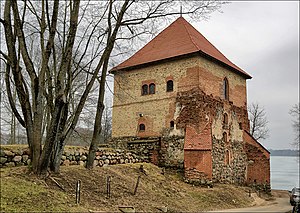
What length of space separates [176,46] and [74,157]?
10926 millimetres

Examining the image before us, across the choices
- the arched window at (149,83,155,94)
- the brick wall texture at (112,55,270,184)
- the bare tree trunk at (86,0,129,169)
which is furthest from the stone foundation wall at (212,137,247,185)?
the bare tree trunk at (86,0,129,169)

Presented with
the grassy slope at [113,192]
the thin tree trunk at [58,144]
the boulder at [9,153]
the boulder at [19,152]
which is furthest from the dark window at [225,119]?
the boulder at [9,153]

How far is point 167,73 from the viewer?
22.0 m

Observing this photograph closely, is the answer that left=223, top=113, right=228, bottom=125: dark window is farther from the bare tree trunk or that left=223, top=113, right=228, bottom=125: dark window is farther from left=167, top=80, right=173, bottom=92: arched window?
the bare tree trunk

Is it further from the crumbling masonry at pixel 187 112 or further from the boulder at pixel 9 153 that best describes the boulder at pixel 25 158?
the crumbling masonry at pixel 187 112

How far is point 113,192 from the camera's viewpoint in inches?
500

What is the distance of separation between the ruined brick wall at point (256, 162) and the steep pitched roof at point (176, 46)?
17.7ft

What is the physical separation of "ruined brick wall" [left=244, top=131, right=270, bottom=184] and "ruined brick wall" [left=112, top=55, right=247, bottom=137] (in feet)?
10.3

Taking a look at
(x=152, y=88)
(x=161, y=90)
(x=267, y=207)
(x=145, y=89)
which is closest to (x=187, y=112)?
(x=161, y=90)

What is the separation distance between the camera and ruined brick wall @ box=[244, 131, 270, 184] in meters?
24.4

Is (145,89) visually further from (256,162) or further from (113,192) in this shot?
(113,192)

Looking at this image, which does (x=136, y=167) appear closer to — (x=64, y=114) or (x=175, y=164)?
(x=175, y=164)

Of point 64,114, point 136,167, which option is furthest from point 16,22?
point 136,167

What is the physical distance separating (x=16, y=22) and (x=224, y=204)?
12.7 meters
